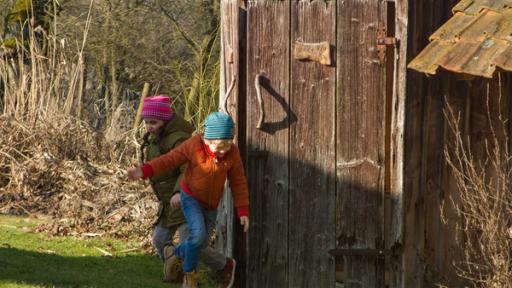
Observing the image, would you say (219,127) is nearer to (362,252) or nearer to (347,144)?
(347,144)

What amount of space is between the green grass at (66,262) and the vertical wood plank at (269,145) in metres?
0.97

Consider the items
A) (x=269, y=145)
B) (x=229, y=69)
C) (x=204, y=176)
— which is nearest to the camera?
(x=204, y=176)

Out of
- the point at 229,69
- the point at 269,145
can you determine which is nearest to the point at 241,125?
the point at 269,145

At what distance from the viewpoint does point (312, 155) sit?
7.45 m

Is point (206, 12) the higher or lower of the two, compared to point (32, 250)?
higher

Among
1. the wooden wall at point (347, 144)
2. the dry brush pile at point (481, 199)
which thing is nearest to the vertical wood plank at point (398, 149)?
the wooden wall at point (347, 144)

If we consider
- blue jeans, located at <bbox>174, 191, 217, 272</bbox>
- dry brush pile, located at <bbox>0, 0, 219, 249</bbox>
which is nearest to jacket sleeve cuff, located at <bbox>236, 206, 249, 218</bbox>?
blue jeans, located at <bbox>174, 191, 217, 272</bbox>

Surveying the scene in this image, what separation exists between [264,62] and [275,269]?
5.00ft

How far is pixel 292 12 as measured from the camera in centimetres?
733

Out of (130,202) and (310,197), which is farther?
(130,202)

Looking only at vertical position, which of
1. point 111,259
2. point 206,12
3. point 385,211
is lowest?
point 111,259

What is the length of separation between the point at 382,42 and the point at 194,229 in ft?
6.16

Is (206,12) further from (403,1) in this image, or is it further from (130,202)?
(403,1)

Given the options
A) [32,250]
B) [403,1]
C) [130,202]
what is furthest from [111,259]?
[403,1]
